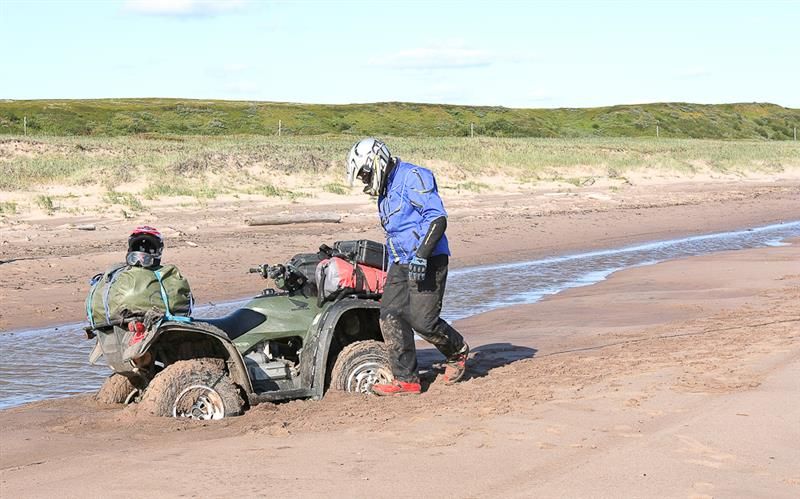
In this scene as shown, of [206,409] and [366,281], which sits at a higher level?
[366,281]

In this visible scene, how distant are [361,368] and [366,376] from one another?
0.20 ft

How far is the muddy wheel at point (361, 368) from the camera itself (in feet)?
23.7

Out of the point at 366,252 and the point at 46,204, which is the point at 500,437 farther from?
A: the point at 46,204

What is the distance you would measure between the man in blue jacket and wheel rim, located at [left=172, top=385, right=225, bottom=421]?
1098mm

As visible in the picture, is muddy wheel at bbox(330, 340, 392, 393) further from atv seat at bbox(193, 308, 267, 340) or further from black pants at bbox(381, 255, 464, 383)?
atv seat at bbox(193, 308, 267, 340)

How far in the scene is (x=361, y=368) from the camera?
24.1 ft

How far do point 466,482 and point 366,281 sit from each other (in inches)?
99.6

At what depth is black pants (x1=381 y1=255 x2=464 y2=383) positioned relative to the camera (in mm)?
7199

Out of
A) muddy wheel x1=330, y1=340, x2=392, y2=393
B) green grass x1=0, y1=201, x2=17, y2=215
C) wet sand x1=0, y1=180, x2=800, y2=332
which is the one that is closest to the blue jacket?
muddy wheel x1=330, y1=340, x2=392, y2=393

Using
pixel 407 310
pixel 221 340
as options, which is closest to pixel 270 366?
pixel 221 340

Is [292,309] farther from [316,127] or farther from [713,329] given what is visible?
[316,127]

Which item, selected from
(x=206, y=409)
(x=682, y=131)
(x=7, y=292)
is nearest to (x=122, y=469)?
(x=206, y=409)

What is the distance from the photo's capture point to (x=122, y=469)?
211 inches

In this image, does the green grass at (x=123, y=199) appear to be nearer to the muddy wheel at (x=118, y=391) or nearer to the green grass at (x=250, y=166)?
the green grass at (x=250, y=166)
